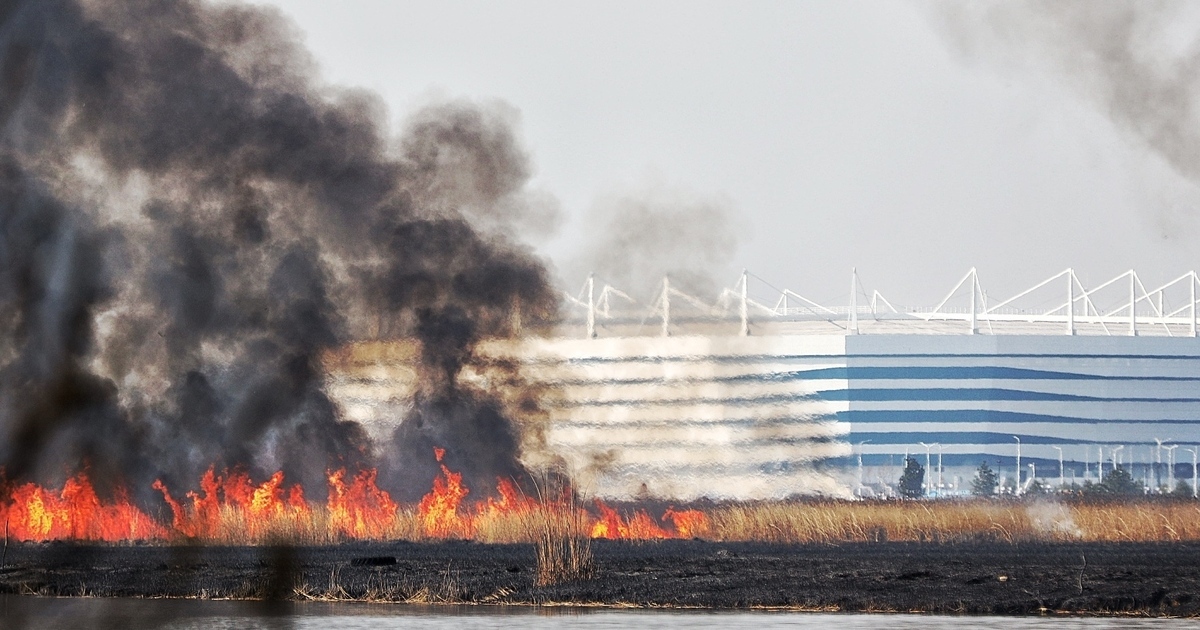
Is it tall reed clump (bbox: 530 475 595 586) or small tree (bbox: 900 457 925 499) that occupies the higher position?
small tree (bbox: 900 457 925 499)

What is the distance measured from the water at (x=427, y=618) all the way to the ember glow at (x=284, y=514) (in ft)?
27.5

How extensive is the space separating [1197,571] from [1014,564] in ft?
22.9

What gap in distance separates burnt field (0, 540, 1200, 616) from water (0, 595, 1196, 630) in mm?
2385

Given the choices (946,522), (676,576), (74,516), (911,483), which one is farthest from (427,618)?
(911,483)

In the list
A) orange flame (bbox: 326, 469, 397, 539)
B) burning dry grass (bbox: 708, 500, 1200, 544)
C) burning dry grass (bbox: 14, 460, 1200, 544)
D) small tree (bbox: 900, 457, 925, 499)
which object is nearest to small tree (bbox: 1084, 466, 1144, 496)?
small tree (bbox: 900, 457, 925, 499)

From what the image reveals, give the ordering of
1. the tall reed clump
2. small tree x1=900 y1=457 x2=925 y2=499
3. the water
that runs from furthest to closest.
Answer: small tree x1=900 y1=457 x2=925 y2=499
the tall reed clump
the water

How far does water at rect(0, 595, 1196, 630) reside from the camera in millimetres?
49406

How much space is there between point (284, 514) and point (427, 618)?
3166 centimetres

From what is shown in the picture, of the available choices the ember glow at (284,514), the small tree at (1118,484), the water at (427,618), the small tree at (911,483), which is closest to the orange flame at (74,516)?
the ember glow at (284,514)

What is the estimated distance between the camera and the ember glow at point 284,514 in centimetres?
7275

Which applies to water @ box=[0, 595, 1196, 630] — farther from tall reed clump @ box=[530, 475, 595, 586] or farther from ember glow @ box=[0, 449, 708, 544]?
ember glow @ box=[0, 449, 708, 544]

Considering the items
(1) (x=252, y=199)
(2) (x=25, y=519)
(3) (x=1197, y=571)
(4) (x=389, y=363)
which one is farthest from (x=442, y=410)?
(3) (x=1197, y=571)

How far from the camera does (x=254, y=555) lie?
2896 inches

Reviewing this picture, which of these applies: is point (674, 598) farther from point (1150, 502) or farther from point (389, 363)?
point (1150, 502)
